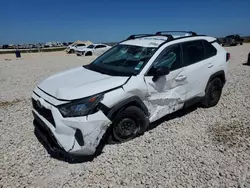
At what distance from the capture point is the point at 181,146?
3.63 m

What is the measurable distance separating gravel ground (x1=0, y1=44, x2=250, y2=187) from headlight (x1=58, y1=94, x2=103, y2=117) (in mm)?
799

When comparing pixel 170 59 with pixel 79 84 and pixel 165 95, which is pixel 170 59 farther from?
pixel 79 84

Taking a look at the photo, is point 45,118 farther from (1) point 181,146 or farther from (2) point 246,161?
(2) point 246,161

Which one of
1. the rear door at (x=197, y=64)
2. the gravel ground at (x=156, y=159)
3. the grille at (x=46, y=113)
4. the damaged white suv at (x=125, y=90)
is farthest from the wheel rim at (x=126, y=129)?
the rear door at (x=197, y=64)

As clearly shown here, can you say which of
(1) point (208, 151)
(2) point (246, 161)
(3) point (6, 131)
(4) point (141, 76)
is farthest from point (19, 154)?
(2) point (246, 161)

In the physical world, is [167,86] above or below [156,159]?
above

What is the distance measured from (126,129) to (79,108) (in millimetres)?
965

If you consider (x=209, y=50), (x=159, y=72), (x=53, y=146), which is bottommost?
(x=53, y=146)

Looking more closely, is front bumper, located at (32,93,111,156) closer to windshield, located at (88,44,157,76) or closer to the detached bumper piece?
the detached bumper piece

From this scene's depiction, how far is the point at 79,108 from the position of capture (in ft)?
9.93

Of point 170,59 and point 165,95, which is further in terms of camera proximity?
point 170,59

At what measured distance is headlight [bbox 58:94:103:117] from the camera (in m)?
3.01

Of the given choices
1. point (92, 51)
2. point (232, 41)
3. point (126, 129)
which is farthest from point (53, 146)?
point (232, 41)

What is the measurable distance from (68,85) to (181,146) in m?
2.12
